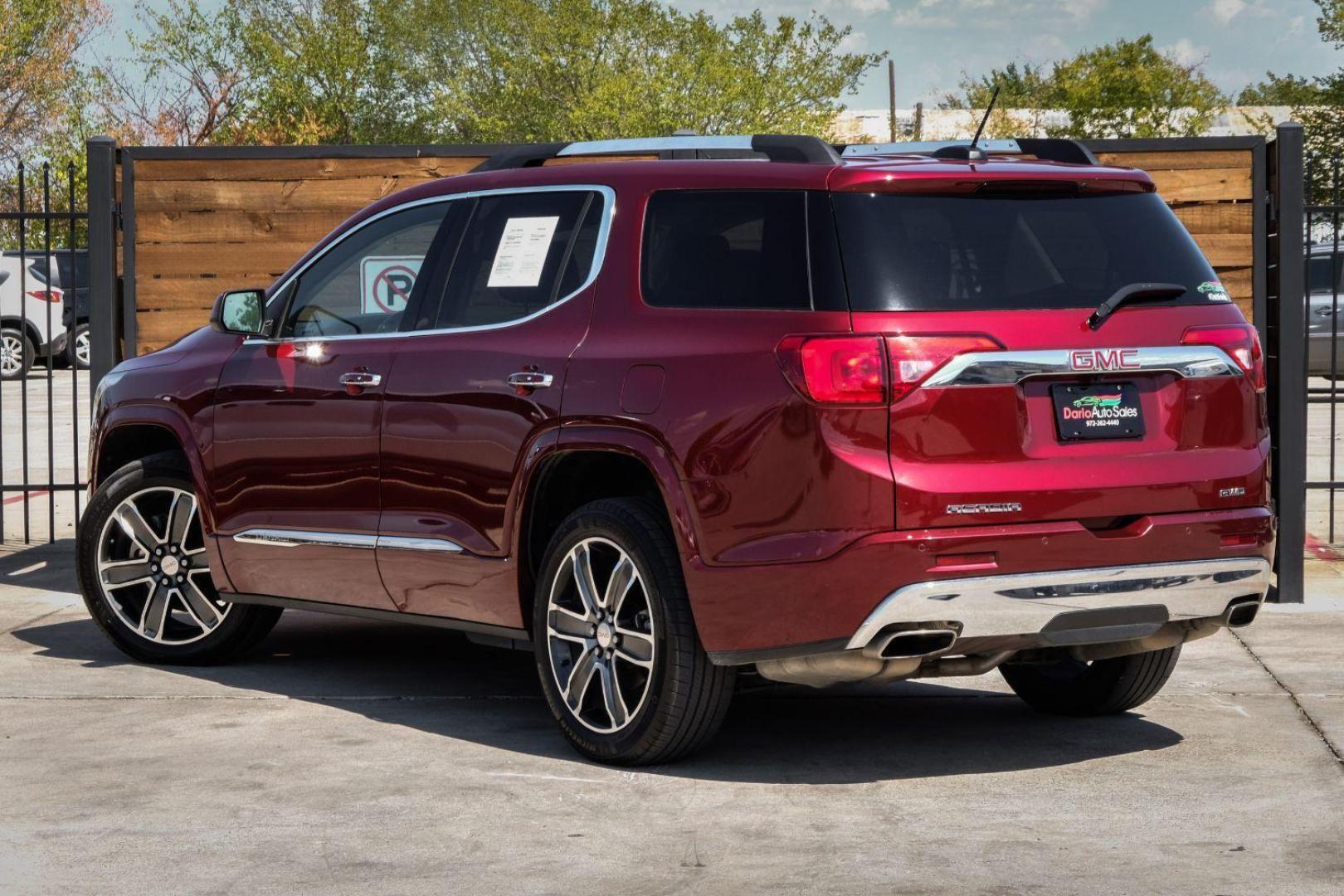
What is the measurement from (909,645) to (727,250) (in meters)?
1.32

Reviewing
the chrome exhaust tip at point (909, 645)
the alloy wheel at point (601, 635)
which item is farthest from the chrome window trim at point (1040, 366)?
the alloy wheel at point (601, 635)

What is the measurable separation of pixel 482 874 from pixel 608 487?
1.81m

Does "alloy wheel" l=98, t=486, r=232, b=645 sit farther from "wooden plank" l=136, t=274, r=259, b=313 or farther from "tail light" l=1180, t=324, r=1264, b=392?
"tail light" l=1180, t=324, r=1264, b=392

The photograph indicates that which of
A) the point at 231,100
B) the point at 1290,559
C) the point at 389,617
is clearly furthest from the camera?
the point at 231,100

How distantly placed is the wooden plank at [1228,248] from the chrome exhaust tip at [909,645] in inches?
204

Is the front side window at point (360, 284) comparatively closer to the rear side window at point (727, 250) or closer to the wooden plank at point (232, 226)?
the rear side window at point (727, 250)

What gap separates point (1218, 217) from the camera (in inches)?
389

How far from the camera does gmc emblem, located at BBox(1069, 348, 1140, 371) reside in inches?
215

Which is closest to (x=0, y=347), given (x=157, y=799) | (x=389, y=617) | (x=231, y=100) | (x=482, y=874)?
(x=389, y=617)

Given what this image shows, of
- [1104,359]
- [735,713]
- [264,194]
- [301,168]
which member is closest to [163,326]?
[264,194]

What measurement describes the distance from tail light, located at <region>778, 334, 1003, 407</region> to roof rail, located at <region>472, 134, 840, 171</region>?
858 mm

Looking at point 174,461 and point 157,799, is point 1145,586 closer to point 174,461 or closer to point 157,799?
point 157,799

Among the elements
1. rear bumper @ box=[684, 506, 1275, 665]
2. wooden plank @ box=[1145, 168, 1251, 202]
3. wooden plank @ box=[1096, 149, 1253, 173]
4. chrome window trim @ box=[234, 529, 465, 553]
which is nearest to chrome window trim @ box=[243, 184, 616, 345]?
chrome window trim @ box=[234, 529, 465, 553]

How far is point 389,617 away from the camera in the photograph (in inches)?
273
